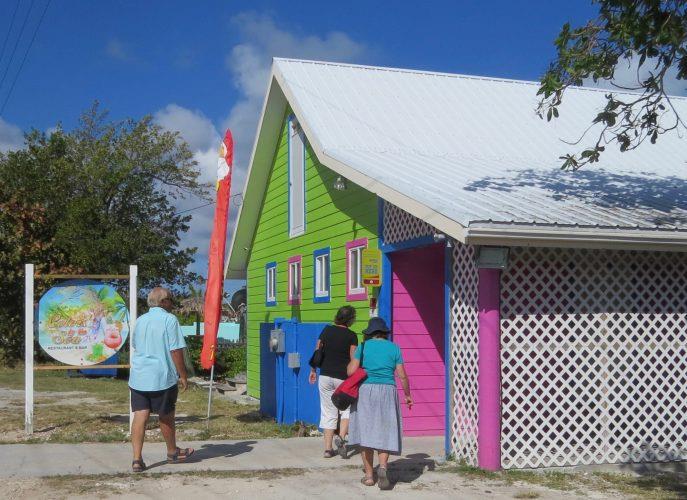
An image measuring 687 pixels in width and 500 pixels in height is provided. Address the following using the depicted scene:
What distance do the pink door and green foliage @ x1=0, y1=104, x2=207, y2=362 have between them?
17.7 m

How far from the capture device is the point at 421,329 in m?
12.2

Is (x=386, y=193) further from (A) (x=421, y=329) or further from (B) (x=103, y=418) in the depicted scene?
(B) (x=103, y=418)

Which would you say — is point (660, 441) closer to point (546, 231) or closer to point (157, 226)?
point (546, 231)

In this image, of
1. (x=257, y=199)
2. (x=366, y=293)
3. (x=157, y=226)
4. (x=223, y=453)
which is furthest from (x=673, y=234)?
(x=157, y=226)

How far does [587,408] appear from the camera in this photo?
953 cm

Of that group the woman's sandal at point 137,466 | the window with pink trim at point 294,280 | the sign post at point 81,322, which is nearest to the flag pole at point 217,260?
the sign post at point 81,322

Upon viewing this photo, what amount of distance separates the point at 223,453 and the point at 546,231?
4.55 meters

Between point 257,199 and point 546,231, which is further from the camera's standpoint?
point 257,199

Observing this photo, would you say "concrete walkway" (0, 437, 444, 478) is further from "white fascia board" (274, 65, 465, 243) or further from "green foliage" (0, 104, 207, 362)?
"green foliage" (0, 104, 207, 362)

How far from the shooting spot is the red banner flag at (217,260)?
1323 cm

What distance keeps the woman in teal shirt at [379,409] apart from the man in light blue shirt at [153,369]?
1.81 m

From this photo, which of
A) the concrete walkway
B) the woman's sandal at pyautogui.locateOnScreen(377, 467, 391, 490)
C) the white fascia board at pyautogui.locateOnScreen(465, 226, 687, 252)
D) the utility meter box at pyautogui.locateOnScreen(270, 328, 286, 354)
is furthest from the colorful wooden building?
the woman's sandal at pyautogui.locateOnScreen(377, 467, 391, 490)

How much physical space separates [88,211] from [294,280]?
1584 centimetres

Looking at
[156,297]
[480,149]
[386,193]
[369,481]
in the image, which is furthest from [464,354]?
[480,149]
